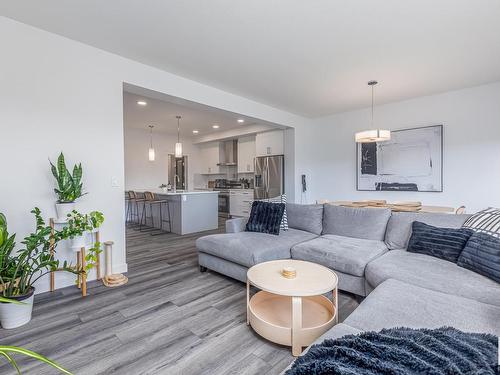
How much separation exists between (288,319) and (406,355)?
1209 millimetres

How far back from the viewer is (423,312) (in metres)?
1.46

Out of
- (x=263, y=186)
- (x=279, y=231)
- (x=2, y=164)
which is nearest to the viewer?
(x=2, y=164)

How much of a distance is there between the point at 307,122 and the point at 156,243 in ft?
14.6

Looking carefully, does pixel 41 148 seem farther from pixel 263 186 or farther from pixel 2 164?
pixel 263 186

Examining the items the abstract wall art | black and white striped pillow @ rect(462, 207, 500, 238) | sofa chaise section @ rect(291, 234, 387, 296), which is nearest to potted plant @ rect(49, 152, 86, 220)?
sofa chaise section @ rect(291, 234, 387, 296)

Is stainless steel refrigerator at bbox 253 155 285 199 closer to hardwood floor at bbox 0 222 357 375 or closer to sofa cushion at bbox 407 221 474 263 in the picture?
hardwood floor at bbox 0 222 357 375

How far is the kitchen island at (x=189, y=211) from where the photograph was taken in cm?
552

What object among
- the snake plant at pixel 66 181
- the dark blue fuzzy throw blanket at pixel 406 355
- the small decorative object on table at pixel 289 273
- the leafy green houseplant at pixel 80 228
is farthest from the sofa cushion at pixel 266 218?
the dark blue fuzzy throw blanket at pixel 406 355

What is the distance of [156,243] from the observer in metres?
4.77

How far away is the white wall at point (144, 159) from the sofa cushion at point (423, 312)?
7536 mm

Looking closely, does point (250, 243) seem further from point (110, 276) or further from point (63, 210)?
point (63, 210)

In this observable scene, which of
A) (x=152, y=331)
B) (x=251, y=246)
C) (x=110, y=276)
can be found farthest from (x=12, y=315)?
(x=251, y=246)

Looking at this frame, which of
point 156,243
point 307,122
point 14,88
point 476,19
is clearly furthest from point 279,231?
point 307,122

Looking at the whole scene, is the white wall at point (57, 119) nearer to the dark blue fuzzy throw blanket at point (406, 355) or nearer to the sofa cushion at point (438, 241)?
the dark blue fuzzy throw blanket at point (406, 355)
